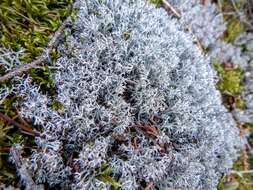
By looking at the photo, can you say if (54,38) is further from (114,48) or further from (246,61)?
(246,61)

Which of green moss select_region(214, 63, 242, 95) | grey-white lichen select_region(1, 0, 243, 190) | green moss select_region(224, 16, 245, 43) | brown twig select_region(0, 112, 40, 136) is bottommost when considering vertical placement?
brown twig select_region(0, 112, 40, 136)

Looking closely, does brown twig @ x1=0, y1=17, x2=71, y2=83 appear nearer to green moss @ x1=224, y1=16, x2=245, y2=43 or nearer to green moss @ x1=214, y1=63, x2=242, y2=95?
green moss @ x1=214, y1=63, x2=242, y2=95

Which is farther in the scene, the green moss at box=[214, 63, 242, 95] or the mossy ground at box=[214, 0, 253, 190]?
the green moss at box=[214, 63, 242, 95]

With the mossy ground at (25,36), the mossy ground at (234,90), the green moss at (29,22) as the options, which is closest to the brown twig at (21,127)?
the mossy ground at (25,36)

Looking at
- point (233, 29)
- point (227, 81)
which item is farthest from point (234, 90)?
point (233, 29)

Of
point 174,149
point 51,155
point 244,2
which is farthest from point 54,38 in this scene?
point 244,2

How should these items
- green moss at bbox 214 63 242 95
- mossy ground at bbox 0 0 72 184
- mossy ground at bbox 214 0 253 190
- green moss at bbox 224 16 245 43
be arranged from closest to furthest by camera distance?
mossy ground at bbox 0 0 72 184 → mossy ground at bbox 214 0 253 190 → green moss at bbox 214 63 242 95 → green moss at bbox 224 16 245 43

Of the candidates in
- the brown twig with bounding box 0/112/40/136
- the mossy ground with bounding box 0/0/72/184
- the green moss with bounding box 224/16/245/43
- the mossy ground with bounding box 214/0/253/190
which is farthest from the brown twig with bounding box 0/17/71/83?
the green moss with bounding box 224/16/245/43

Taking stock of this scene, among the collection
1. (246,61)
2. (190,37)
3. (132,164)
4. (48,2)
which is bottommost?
(132,164)
